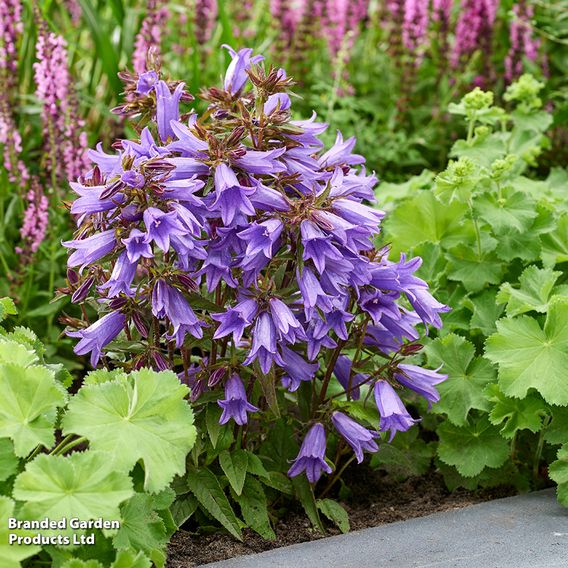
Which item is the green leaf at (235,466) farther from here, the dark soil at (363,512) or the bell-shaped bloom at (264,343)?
the bell-shaped bloom at (264,343)

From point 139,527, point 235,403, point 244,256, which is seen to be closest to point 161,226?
point 244,256

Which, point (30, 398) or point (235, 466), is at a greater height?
point (30, 398)

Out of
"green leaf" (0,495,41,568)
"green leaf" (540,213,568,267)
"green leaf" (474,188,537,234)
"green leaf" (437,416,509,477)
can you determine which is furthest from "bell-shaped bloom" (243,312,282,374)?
"green leaf" (540,213,568,267)

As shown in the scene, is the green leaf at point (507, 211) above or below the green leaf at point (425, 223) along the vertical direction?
above

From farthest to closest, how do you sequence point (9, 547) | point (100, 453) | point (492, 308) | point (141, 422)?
point (492, 308) → point (141, 422) → point (100, 453) → point (9, 547)

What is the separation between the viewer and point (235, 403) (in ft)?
7.00

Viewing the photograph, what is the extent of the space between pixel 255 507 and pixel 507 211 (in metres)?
1.09

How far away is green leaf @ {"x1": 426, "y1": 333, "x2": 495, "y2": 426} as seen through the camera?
2484mm

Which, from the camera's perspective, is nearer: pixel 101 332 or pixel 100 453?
pixel 100 453

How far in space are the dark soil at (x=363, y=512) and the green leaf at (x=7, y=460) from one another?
487 millimetres

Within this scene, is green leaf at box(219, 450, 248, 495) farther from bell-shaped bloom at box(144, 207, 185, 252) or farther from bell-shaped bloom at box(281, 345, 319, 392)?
bell-shaped bloom at box(144, 207, 185, 252)

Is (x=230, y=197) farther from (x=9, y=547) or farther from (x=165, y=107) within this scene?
(x=9, y=547)

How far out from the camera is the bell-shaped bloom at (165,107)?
7.07ft

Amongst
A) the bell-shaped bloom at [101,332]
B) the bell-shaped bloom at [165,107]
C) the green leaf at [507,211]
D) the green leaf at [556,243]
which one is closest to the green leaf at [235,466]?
the bell-shaped bloom at [101,332]
